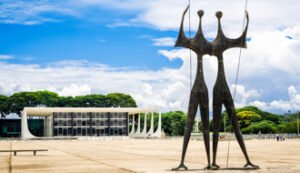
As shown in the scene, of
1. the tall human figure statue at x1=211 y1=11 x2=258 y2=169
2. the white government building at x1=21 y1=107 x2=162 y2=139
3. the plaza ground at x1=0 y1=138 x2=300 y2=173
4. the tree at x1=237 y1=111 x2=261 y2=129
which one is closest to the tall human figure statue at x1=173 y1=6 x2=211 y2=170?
the tall human figure statue at x1=211 y1=11 x2=258 y2=169

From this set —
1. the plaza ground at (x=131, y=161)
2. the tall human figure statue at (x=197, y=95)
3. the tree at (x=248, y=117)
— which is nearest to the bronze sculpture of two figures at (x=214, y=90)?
the tall human figure statue at (x=197, y=95)

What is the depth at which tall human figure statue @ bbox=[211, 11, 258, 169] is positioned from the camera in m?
18.9

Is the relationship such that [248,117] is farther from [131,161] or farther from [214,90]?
[214,90]

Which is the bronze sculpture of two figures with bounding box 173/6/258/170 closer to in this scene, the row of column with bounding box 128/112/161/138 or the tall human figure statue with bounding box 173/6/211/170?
the tall human figure statue with bounding box 173/6/211/170

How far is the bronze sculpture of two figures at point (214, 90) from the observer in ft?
61.1

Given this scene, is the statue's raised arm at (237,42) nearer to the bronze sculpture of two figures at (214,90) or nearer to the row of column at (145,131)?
the bronze sculpture of two figures at (214,90)

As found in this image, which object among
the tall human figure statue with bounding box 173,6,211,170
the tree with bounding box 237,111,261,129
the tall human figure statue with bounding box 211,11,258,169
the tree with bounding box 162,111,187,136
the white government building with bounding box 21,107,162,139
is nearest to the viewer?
the tall human figure statue with bounding box 173,6,211,170

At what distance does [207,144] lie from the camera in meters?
18.7

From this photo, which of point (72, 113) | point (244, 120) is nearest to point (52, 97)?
point (72, 113)

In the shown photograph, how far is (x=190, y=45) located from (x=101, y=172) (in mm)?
5826

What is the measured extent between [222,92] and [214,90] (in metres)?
0.32

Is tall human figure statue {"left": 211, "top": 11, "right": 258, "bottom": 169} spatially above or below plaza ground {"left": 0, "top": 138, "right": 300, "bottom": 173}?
above

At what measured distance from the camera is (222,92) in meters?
18.9

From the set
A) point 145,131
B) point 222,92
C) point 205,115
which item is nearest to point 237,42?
point 222,92
